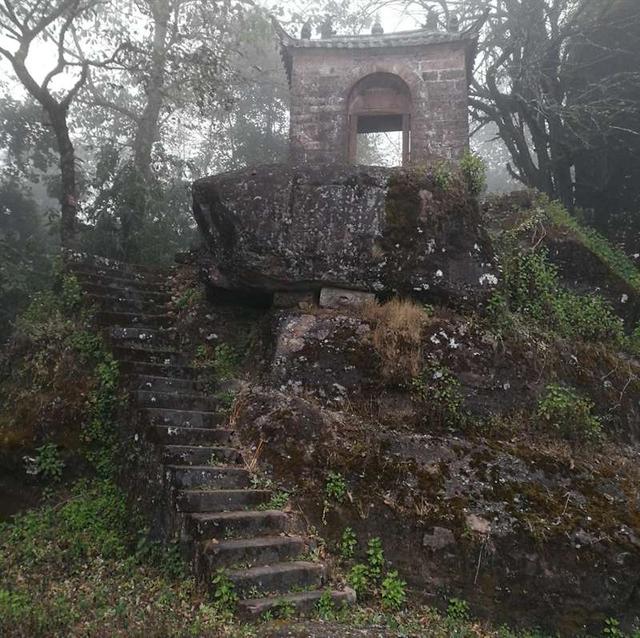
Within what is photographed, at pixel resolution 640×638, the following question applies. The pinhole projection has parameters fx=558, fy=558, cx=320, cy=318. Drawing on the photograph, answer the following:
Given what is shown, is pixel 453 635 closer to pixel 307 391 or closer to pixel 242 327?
pixel 307 391

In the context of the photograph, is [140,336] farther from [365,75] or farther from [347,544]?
[365,75]

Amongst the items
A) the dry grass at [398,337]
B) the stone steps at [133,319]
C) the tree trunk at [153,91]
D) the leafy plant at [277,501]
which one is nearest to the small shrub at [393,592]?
the leafy plant at [277,501]

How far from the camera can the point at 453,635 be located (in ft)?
13.5

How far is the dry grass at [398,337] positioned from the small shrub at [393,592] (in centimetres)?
205

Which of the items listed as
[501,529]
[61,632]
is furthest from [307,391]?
[61,632]

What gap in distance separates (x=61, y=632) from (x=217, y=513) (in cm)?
159

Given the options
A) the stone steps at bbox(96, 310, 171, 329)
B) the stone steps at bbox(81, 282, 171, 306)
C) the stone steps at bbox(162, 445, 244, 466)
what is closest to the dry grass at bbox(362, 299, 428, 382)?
the stone steps at bbox(162, 445, 244, 466)

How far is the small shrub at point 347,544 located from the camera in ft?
15.9

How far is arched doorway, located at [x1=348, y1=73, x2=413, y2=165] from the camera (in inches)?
439

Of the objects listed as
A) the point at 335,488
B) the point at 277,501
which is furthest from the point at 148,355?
the point at 335,488

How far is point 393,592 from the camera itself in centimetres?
465

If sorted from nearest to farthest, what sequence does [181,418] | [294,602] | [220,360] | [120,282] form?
[294,602] → [181,418] → [220,360] → [120,282]

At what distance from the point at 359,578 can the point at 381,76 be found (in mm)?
9747

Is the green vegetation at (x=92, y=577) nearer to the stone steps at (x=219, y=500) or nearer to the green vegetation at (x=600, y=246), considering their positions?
the stone steps at (x=219, y=500)
